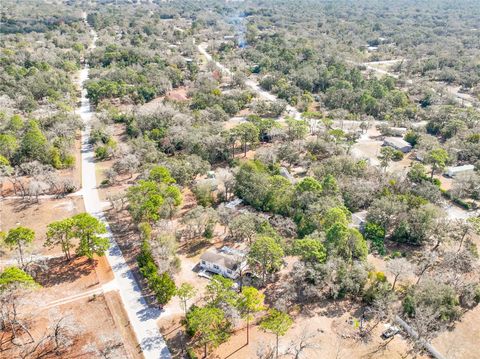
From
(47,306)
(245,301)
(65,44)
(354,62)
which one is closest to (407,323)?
(245,301)

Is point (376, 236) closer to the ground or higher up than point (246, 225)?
closer to the ground

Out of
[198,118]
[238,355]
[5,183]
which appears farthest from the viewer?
[198,118]

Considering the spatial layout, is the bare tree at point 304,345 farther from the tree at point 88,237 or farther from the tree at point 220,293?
the tree at point 88,237

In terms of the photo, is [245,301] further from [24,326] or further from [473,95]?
[473,95]

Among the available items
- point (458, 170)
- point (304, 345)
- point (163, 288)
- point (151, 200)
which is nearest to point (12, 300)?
point (163, 288)

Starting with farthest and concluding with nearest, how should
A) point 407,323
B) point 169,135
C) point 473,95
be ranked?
1. point 473,95
2. point 169,135
3. point 407,323

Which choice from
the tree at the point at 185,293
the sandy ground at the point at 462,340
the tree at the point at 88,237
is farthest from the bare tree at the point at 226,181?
the sandy ground at the point at 462,340

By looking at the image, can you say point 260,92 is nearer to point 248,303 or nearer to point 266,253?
point 266,253
